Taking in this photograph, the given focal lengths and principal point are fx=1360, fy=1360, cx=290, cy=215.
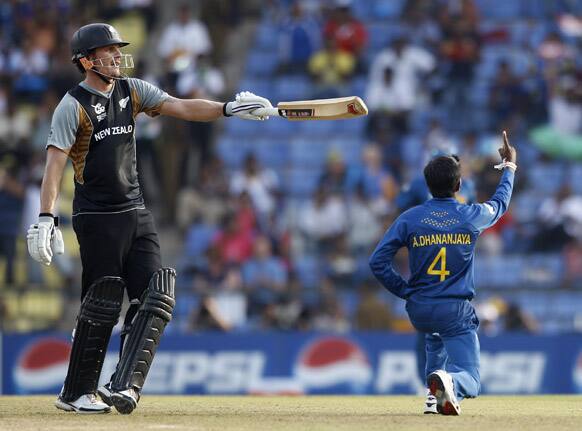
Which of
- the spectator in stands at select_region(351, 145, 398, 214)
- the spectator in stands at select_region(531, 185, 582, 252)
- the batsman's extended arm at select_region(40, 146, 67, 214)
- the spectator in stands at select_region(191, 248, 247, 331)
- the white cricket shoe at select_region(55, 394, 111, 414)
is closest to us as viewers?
the batsman's extended arm at select_region(40, 146, 67, 214)

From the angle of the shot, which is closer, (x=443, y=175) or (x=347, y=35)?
(x=443, y=175)

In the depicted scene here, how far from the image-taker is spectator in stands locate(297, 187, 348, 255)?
16.4m

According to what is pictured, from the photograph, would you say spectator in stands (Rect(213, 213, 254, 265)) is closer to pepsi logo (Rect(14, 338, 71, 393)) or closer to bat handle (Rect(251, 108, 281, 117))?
pepsi logo (Rect(14, 338, 71, 393))

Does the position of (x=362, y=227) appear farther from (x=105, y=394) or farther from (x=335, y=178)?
(x=105, y=394)

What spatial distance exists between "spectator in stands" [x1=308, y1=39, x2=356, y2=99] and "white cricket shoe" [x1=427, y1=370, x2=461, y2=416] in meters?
10.9

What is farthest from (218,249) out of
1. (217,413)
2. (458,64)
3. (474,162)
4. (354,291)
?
(217,413)

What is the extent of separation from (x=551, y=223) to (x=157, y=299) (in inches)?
360

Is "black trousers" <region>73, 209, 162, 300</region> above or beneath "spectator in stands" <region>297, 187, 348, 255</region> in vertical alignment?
above

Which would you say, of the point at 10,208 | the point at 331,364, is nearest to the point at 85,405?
the point at 331,364

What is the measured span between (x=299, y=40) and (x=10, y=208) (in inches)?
193

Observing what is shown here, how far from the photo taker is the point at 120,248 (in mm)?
7969

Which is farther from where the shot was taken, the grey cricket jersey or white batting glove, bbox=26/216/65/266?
the grey cricket jersey

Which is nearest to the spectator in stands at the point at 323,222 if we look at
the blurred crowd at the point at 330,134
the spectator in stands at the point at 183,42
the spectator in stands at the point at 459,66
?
the blurred crowd at the point at 330,134

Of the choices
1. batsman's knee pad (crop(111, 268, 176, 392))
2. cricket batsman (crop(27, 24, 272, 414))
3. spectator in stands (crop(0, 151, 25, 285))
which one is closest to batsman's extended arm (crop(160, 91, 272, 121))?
cricket batsman (crop(27, 24, 272, 414))
